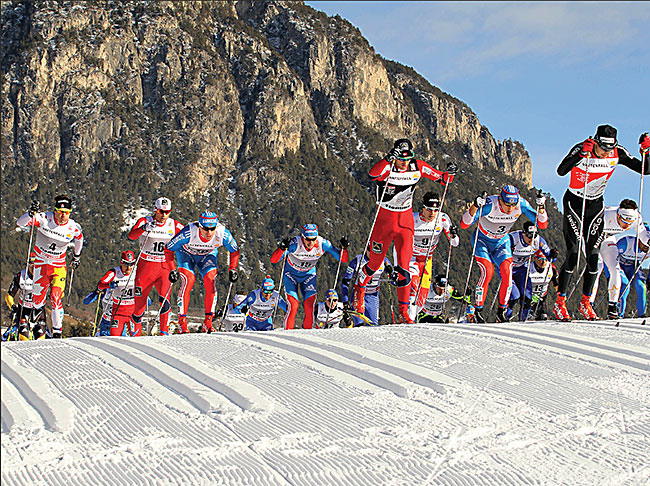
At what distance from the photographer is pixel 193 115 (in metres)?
127

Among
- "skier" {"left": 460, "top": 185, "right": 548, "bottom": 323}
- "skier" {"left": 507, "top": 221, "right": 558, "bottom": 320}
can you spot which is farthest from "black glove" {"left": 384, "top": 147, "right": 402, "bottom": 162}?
"skier" {"left": 507, "top": 221, "right": 558, "bottom": 320}

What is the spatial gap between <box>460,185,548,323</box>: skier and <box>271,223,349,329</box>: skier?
2.33 metres

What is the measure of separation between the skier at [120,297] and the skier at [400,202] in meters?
3.95

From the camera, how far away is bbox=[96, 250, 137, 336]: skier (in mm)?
11766

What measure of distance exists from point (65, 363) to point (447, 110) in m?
170

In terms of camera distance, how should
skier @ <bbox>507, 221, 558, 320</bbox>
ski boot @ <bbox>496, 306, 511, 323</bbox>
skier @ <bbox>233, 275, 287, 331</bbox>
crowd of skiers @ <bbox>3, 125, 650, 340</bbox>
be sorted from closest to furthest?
crowd of skiers @ <bbox>3, 125, 650, 340</bbox> → ski boot @ <bbox>496, 306, 511, 323</bbox> → skier @ <bbox>507, 221, 558, 320</bbox> → skier @ <bbox>233, 275, 287, 331</bbox>

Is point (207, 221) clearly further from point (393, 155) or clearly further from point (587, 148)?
point (587, 148)

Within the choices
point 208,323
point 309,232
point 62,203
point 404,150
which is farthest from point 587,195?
point 62,203

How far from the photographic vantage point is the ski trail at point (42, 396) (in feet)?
13.8

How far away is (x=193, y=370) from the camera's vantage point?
5465mm

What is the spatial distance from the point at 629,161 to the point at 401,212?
9.88ft

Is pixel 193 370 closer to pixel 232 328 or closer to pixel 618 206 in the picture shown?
pixel 618 206

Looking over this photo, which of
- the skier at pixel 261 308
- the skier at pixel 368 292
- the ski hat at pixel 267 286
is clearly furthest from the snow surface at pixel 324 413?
the ski hat at pixel 267 286

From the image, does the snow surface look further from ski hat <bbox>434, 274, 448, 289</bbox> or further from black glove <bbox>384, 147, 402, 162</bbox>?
ski hat <bbox>434, 274, 448, 289</bbox>
